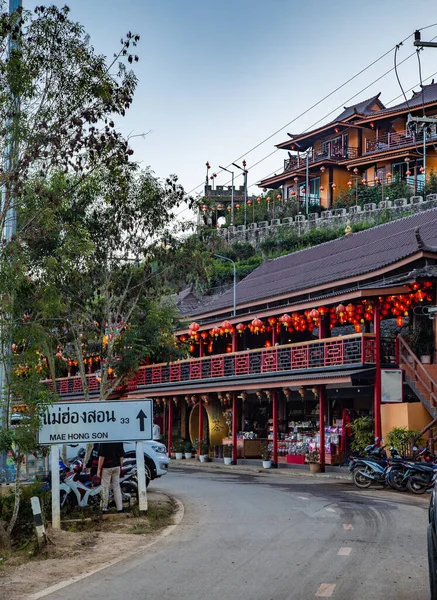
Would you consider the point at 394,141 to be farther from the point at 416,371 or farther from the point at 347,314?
the point at 416,371

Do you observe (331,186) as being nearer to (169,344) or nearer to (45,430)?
(169,344)

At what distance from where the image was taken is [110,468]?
16250mm

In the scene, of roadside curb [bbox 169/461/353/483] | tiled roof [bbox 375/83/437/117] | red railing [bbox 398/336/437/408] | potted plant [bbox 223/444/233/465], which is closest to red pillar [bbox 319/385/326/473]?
roadside curb [bbox 169/461/353/483]

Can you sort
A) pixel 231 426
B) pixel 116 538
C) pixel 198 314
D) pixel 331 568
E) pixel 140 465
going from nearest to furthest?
pixel 331 568 → pixel 116 538 → pixel 140 465 → pixel 231 426 → pixel 198 314

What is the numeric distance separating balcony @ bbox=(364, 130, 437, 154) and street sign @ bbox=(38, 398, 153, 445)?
4973 centimetres

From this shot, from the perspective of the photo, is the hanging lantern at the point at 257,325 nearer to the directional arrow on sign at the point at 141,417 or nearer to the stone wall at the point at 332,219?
the directional arrow on sign at the point at 141,417

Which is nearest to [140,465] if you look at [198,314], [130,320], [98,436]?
[98,436]

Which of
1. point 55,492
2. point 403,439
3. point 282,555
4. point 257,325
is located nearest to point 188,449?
point 257,325

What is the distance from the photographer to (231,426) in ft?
128

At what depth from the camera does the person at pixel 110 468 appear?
1611 cm

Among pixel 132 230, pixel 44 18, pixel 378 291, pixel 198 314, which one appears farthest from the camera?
pixel 198 314

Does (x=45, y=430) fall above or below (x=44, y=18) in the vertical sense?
below

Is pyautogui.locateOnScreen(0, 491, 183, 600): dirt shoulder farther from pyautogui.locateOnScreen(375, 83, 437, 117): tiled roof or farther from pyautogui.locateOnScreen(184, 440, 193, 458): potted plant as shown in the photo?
pyautogui.locateOnScreen(375, 83, 437, 117): tiled roof

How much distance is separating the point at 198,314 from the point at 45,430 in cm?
2732
